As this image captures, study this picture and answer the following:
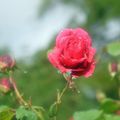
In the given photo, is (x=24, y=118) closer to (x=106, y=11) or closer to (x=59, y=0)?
(x=106, y=11)

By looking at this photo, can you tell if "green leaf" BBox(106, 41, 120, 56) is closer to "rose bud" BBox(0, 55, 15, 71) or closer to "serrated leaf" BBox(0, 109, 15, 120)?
"rose bud" BBox(0, 55, 15, 71)

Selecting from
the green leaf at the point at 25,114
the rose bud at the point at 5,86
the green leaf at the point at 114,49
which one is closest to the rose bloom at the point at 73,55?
the green leaf at the point at 25,114

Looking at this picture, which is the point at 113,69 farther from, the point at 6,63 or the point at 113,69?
the point at 6,63

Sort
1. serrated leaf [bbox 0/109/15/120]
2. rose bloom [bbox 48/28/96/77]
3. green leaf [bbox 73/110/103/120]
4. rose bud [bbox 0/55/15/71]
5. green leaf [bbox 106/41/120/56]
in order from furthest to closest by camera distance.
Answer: green leaf [bbox 106/41/120/56] < green leaf [bbox 73/110/103/120] < rose bud [bbox 0/55/15/71] < serrated leaf [bbox 0/109/15/120] < rose bloom [bbox 48/28/96/77]

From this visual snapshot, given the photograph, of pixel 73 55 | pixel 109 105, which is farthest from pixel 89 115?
pixel 73 55

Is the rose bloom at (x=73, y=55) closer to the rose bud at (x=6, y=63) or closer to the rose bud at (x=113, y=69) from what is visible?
the rose bud at (x=6, y=63)

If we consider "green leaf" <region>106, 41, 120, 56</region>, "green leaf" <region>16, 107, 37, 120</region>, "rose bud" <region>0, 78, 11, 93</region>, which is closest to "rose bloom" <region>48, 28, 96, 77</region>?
"green leaf" <region>16, 107, 37, 120</region>

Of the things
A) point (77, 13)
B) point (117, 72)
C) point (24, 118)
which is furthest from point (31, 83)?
point (77, 13)
